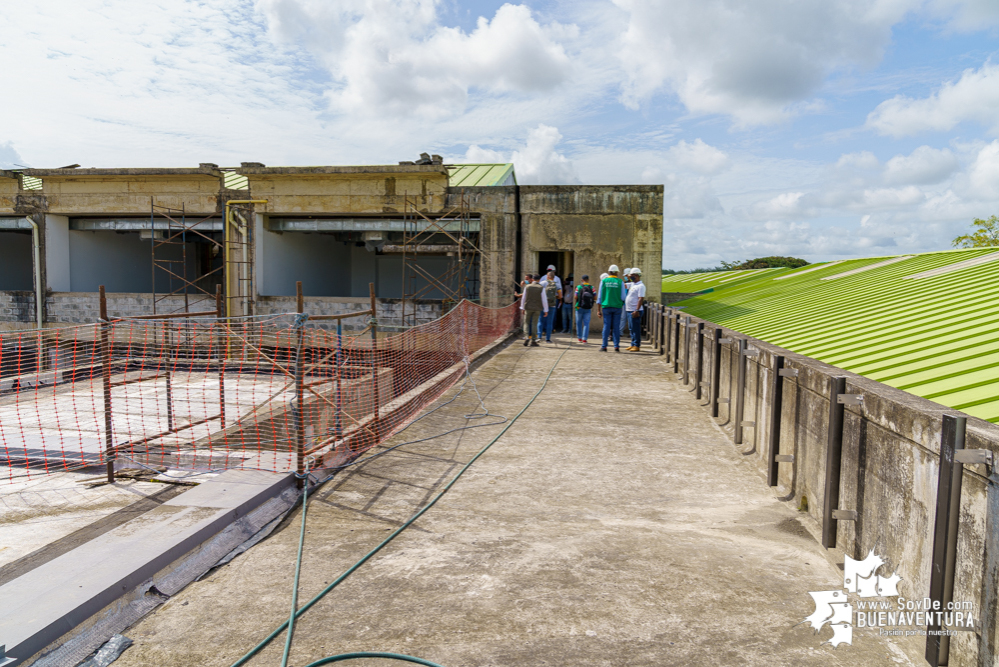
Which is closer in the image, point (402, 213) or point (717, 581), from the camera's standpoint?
point (717, 581)

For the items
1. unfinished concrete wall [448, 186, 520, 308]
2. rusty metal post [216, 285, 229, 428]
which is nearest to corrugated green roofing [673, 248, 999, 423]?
rusty metal post [216, 285, 229, 428]

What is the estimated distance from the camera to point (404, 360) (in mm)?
10719

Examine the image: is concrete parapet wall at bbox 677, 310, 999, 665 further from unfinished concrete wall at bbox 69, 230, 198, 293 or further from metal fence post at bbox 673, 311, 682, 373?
unfinished concrete wall at bbox 69, 230, 198, 293

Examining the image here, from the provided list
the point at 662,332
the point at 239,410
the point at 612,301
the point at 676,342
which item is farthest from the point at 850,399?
the point at 662,332

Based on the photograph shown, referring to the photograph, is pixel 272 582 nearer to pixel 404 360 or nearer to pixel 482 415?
pixel 482 415

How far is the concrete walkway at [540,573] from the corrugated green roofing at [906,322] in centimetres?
154

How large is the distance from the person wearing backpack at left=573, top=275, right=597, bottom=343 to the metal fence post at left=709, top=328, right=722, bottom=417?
7727 millimetres

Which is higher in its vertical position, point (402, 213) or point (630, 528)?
point (402, 213)

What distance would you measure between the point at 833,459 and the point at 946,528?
126 centimetres

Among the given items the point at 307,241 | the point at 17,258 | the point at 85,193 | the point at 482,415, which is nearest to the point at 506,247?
the point at 307,241

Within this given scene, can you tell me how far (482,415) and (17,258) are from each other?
33.7m

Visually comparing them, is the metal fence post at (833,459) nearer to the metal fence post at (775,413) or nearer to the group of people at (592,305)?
the metal fence post at (775,413)

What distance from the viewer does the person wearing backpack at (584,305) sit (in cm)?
1590

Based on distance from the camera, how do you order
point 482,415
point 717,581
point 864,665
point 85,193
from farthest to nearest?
point 85,193
point 482,415
point 717,581
point 864,665
